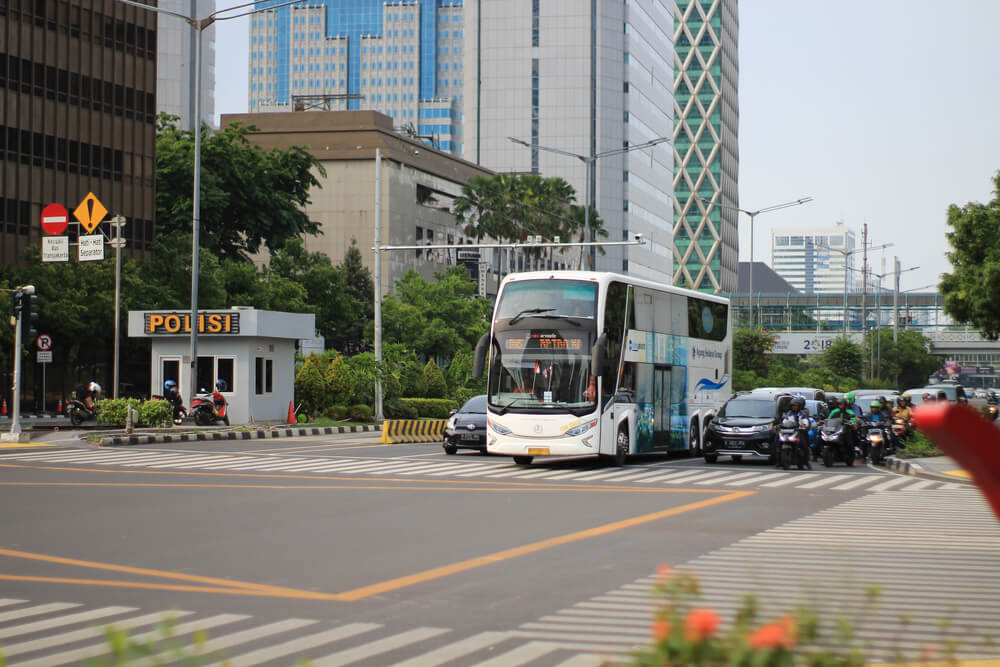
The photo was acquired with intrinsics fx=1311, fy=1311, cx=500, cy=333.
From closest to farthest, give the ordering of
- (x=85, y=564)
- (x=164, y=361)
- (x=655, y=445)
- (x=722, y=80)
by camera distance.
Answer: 1. (x=85, y=564)
2. (x=655, y=445)
3. (x=164, y=361)
4. (x=722, y=80)

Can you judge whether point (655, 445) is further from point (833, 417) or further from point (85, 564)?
point (85, 564)

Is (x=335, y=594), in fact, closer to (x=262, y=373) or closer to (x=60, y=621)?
(x=60, y=621)

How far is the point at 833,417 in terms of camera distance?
29188 millimetres

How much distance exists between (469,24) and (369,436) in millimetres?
101839

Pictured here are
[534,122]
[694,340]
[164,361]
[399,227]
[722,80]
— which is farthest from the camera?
[722,80]

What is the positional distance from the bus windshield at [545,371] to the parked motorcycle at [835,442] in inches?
240

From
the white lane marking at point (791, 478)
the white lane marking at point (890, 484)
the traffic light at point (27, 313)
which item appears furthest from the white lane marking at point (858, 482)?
the traffic light at point (27, 313)

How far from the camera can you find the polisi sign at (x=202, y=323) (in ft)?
144

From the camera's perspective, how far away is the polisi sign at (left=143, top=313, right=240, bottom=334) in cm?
4397

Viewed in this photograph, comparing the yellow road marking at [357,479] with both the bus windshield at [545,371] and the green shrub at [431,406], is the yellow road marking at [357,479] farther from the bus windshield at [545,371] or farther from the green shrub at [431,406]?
the green shrub at [431,406]

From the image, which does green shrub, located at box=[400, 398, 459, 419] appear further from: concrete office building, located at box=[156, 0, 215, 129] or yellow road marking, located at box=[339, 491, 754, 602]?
concrete office building, located at box=[156, 0, 215, 129]

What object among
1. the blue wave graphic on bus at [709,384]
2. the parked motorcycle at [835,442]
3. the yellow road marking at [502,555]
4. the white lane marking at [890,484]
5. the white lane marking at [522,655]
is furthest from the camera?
the blue wave graphic on bus at [709,384]

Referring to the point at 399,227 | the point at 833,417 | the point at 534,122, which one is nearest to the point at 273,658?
the point at 833,417

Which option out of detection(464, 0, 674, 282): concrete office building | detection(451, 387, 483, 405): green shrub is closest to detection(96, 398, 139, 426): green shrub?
detection(451, 387, 483, 405): green shrub
